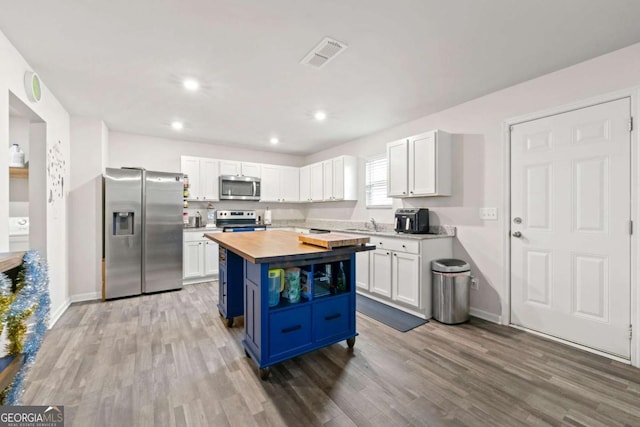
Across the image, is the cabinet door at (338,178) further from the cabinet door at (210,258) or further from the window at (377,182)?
the cabinet door at (210,258)

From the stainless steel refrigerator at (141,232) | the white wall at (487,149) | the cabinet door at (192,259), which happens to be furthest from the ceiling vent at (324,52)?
the cabinet door at (192,259)

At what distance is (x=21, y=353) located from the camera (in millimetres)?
1200

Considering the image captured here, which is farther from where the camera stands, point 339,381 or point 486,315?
point 486,315

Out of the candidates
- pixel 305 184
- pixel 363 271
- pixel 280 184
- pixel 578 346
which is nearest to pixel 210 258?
pixel 280 184

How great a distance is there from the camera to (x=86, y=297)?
3814 mm

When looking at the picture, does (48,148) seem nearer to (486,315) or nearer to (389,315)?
(389,315)

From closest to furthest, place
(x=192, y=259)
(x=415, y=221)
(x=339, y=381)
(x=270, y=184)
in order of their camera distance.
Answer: (x=339, y=381) < (x=415, y=221) < (x=192, y=259) < (x=270, y=184)

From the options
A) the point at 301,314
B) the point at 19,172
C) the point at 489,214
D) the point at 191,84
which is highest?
the point at 191,84

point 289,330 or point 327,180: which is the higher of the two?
point 327,180

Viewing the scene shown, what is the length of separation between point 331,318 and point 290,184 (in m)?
4.02

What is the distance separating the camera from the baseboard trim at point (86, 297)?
12.2ft

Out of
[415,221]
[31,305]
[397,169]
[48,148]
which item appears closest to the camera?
[31,305]

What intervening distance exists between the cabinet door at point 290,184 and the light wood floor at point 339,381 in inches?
136

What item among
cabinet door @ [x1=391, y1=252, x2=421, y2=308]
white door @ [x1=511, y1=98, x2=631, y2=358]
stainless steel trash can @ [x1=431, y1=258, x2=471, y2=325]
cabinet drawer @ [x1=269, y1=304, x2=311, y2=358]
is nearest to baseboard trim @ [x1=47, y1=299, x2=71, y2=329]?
cabinet drawer @ [x1=269, y1=304, x2=311, y2=358]
